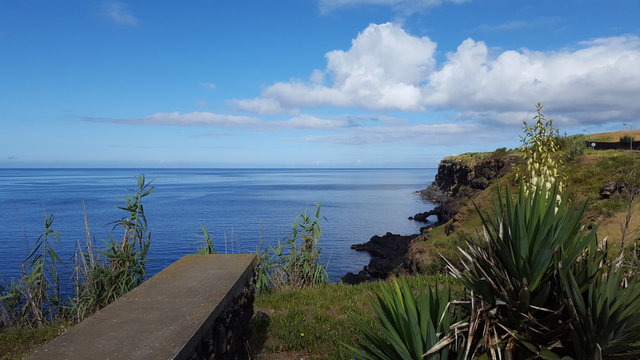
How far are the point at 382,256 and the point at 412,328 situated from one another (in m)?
26.2

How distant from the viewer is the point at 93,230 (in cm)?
3144

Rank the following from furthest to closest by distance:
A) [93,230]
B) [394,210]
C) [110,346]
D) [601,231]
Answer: [394,210], [93,230], [601,231], [110,346]

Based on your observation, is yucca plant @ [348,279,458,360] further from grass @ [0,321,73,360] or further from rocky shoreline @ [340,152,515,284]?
rocky shoreline @ [340,152,515,284]

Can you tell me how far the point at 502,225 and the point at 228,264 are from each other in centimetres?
320

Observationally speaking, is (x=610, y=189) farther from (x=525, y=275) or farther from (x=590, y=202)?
(x=525, y=275)

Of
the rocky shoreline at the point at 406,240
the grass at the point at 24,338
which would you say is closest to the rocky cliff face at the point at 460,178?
the rocky shoreline at the point at 406,240

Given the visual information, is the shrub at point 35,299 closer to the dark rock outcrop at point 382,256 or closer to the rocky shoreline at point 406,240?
the rocky shoreline at point 406,240

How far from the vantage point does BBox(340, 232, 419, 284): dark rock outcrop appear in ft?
71.3

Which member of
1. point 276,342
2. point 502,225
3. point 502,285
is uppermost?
point 502,225

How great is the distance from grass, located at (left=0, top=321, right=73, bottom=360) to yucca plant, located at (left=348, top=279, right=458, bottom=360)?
4779 millimetres

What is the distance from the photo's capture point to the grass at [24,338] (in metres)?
5.04

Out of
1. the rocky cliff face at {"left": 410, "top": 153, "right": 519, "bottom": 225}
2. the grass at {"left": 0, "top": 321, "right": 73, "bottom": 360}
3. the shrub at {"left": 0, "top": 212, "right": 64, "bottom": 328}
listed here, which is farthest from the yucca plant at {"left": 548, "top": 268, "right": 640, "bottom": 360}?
the rocky cliff face at {"left": 410, "top": 153, "right": 519, "bottom": 225}

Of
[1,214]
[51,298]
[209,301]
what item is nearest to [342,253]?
[51,298]

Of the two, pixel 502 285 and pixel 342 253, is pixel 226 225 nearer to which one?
pixel 342 253
